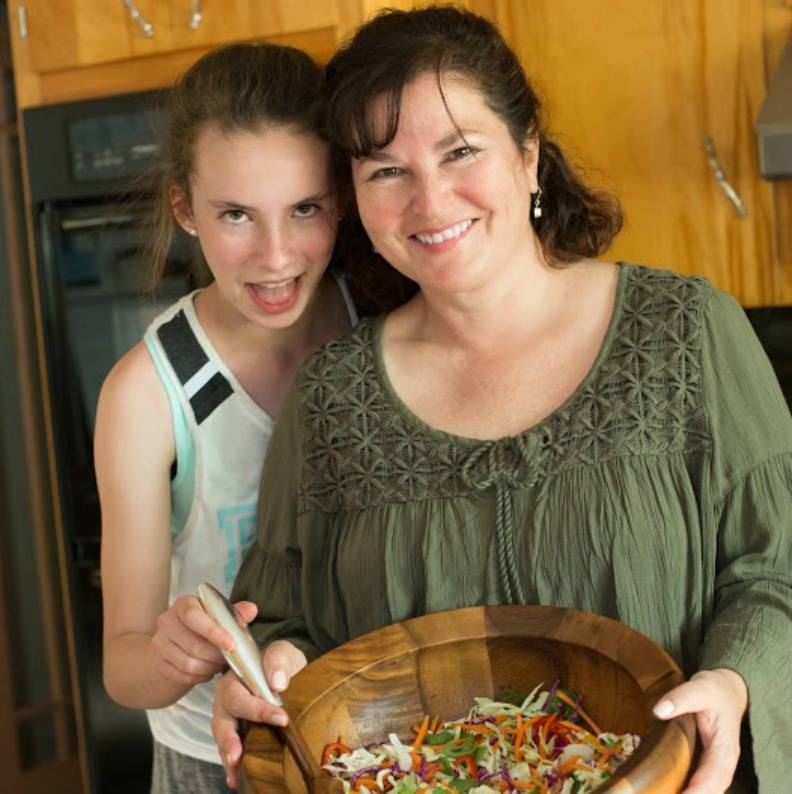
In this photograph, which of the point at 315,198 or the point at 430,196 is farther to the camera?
the point at 315,198

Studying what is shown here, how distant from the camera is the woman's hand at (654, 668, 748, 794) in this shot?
0.94m

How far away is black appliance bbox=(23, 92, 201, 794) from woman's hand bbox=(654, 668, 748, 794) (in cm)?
140

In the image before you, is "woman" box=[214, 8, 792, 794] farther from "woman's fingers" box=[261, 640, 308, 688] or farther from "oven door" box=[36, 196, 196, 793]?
"oven door" box=[36, 196, 196, 793]

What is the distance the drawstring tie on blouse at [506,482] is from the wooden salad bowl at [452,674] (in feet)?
0.25

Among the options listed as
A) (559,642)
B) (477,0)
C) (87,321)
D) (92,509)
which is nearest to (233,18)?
(477,0)

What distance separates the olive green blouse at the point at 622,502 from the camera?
1.18 meters

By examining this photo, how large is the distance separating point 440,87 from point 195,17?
1.00 meters

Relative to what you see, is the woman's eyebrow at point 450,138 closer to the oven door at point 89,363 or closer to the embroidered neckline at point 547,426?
the embroidered neckline at point 547,426

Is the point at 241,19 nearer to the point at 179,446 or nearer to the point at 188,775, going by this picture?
the point at 179,446

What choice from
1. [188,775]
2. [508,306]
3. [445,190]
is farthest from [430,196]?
[188,775]

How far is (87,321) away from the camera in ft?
7.67

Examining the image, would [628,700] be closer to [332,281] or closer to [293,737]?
[293,737]

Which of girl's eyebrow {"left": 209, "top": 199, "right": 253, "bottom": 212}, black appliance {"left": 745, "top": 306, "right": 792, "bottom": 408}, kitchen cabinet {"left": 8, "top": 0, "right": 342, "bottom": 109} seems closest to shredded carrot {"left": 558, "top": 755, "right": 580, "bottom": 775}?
girl's eyebrow {"left": 209, "top": 199, "right": 253, "bottom": 212}

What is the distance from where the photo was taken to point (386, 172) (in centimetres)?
128
